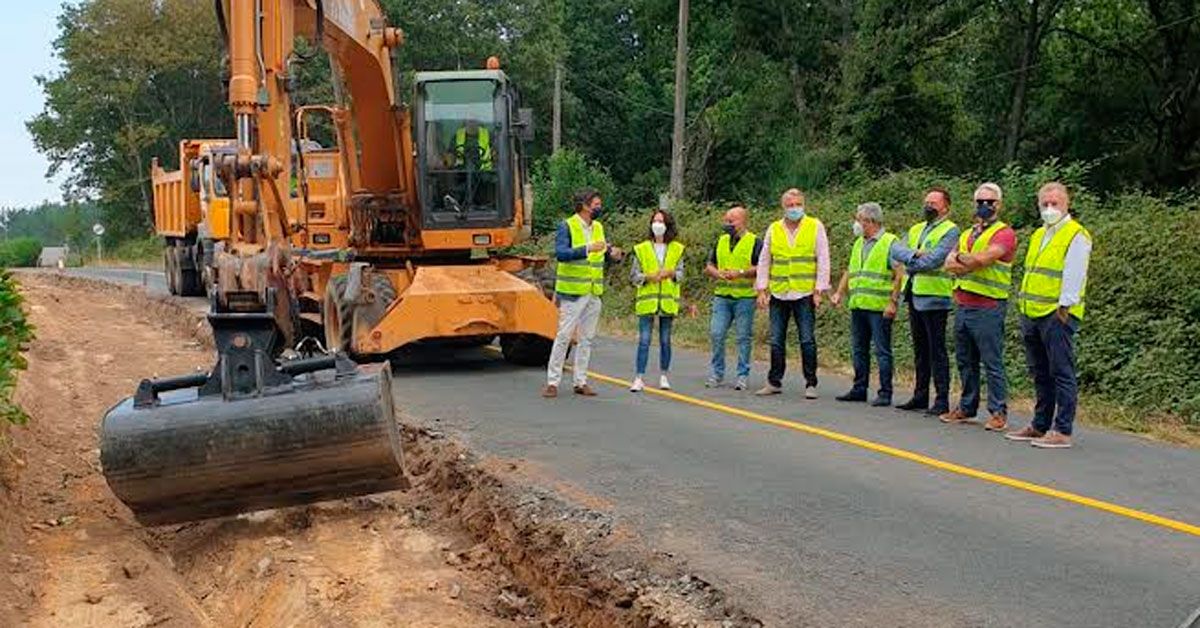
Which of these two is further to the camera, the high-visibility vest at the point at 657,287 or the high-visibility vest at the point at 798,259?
the high-visibility vest at the point at 657,287

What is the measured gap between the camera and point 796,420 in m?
8.95

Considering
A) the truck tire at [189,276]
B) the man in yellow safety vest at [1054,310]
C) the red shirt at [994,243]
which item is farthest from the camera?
the truck tire at [189,276]

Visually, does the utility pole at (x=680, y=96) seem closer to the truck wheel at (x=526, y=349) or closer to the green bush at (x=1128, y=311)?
the green bush at (x=1128, y=311)

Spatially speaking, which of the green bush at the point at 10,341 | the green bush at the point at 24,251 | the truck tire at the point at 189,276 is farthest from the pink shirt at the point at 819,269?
the green bush at the point at 24,251

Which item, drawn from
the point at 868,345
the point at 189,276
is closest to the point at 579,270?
the point at 868,345

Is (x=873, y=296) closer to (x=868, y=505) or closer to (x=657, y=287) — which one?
(x=657, y=287)

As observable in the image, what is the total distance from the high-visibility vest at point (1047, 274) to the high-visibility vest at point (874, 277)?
1.74m

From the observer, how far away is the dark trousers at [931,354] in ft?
30.0

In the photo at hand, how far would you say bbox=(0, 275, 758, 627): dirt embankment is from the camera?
16.7 ft

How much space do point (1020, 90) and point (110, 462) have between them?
2890 centimetres

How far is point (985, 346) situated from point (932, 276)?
0.86 m

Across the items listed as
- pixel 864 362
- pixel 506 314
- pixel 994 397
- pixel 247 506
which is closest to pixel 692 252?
pixel 506 314

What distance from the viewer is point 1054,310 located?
778 centimetres

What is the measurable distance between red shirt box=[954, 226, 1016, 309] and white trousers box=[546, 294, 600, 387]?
3.09m
